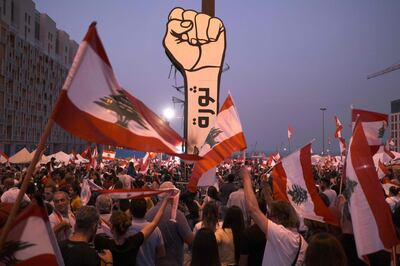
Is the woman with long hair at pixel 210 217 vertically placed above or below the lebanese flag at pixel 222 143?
below

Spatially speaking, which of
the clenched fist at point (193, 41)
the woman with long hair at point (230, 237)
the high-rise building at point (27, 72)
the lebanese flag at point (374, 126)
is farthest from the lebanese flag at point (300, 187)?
the high-rise building at point (27, 72)

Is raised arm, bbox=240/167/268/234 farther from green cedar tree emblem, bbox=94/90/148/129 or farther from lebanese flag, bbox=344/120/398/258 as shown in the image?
green cedar tree emblem, bbox=94/90/148/129

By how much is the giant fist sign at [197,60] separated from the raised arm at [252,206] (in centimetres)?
1226

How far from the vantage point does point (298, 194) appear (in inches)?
225

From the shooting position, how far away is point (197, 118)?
56.1 feet

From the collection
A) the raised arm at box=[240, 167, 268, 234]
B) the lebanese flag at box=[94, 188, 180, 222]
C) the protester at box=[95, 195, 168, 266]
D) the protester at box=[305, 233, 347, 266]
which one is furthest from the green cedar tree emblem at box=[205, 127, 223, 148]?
the protester at box=[305, 233, 347, 266]

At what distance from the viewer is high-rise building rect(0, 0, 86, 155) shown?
60781 millimetres

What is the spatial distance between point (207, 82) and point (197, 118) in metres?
1.54

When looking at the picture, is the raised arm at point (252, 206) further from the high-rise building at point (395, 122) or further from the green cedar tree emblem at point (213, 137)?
the high-rise building at point (395, 122)

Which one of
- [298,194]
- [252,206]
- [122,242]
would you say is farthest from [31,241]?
[298,194]

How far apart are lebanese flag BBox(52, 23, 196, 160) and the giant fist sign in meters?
13.0

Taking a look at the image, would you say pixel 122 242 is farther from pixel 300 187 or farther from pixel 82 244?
pixel 300 187

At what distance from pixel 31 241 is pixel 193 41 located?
15169mm

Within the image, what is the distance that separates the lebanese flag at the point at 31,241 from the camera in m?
3.04
